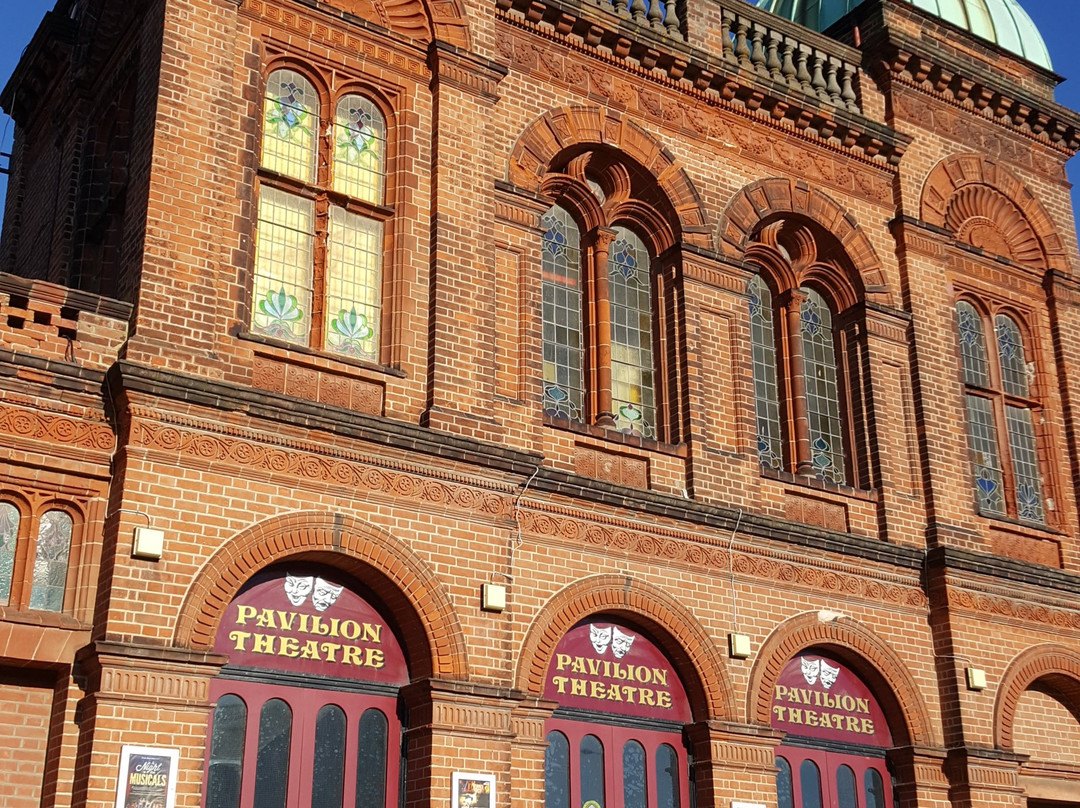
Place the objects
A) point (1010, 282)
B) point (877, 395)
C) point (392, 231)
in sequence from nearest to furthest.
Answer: point (392, 231), point (877, 395), point (1010, 282)

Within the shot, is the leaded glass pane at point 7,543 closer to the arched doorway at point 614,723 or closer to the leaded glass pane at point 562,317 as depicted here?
the arched doorway at point 614,723

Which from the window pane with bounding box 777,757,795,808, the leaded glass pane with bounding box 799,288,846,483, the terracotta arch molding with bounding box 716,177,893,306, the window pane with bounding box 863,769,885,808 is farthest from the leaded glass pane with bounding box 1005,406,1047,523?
the window pane with bounding box 777,757,795,808

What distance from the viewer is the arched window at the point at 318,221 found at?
1367 cm

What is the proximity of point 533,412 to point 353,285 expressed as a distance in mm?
2353

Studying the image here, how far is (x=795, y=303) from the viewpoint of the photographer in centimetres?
1816

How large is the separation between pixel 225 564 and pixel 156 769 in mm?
1845

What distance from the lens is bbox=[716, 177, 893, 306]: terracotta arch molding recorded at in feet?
56.9

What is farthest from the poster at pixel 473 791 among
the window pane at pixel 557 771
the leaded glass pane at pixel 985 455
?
the leaded glass pane at pixel 985 455

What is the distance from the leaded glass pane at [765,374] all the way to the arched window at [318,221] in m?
5.29

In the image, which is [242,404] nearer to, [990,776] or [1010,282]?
[990,776]

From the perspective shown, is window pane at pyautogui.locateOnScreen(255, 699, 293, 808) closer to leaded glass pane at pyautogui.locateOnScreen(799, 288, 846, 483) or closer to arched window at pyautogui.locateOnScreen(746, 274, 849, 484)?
arched window at pyautogui.locateOnScreen(746, 274, 849, 484)

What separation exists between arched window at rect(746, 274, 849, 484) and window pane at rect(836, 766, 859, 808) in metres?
3.62

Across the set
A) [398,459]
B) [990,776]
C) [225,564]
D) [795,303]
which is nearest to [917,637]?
[990,776]

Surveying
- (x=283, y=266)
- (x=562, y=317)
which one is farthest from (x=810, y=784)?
(x=283, y=266)
